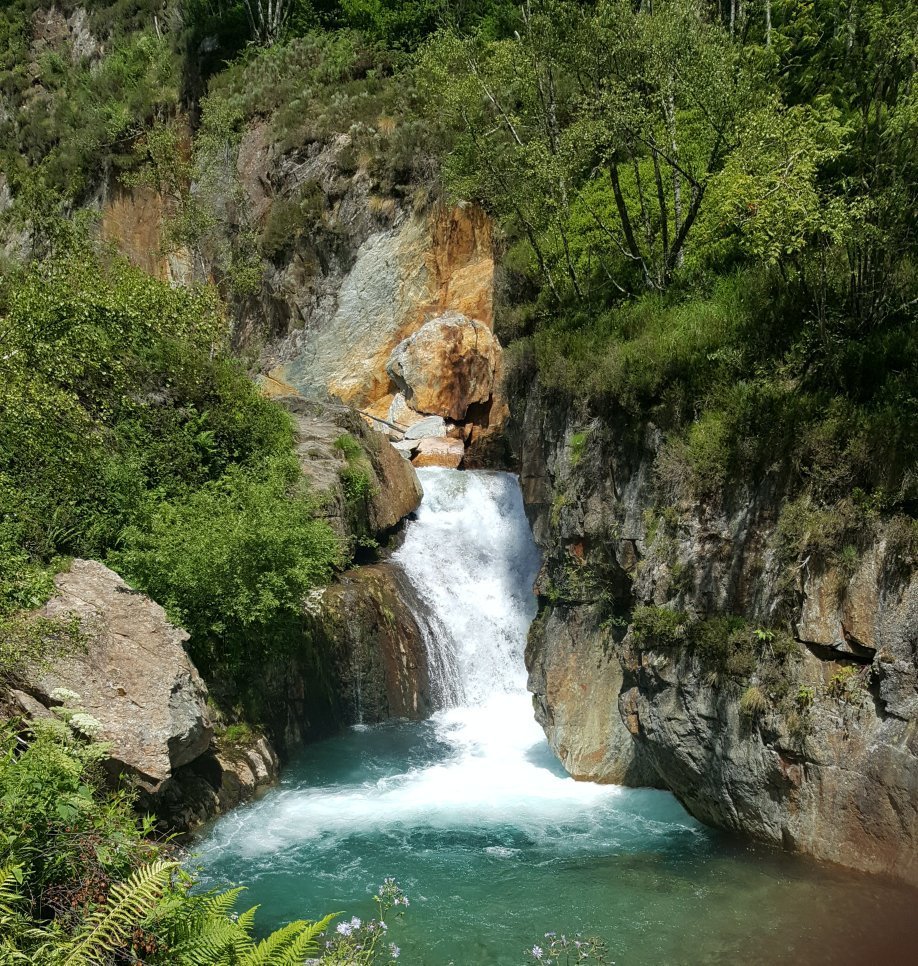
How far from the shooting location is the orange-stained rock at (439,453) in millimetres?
24547

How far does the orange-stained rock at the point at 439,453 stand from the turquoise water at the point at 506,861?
8.49 metres

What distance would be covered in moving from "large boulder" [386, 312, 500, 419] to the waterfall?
199 inches

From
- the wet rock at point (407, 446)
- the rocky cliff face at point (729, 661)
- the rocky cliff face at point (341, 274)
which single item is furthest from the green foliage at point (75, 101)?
the rocky cliff face at point (729, 661)

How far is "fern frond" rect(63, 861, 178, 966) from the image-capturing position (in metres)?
5.20

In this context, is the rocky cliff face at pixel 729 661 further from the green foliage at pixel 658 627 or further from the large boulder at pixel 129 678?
the large boulder at pixel 129 678

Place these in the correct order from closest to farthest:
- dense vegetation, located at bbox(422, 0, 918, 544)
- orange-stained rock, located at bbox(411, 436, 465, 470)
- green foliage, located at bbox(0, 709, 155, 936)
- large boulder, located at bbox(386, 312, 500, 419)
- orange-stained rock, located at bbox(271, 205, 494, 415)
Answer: green foliage, located at bbox(0, 709, 155, 936), dense vegetation, located at bbox(422, 0, 918, 544), orange-stained rock, located at bbox(411, 436, 465, 470), large boulder, located at bbox(386, 312, 500, 419), orange-stained rock, located at bbox(271, 205, 494, 415)

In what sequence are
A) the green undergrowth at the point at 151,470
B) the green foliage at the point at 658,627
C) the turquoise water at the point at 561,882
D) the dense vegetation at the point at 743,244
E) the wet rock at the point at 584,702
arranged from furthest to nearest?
the green undergrowth at the point at 151,470
the wet rock at the point at 584,702
the green foliage at the point at 658,627
the dense vegetation at the point at 743,244
the turquoise water at the point at 561,882

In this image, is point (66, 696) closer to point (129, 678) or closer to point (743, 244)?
point (129, 678)

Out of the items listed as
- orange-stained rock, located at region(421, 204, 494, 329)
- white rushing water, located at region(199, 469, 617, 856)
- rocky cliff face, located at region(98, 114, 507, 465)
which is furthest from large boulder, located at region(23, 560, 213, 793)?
orange-stained rock, located at region(421, 204, 494, 329)

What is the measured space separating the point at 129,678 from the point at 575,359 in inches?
325

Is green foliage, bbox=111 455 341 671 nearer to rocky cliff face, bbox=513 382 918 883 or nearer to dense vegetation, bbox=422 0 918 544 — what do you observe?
rocky cliff face, bbox=513 382 918 883

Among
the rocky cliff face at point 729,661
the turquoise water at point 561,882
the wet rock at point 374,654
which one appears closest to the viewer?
the turquoise water at point 561,882

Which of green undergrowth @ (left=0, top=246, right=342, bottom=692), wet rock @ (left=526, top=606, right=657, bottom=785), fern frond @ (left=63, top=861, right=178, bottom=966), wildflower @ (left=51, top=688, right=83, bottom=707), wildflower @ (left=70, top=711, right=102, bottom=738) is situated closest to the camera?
fern frond @ (left=63, top=861, right=178, bottom=966)

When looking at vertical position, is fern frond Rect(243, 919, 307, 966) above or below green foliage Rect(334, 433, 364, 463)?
below
